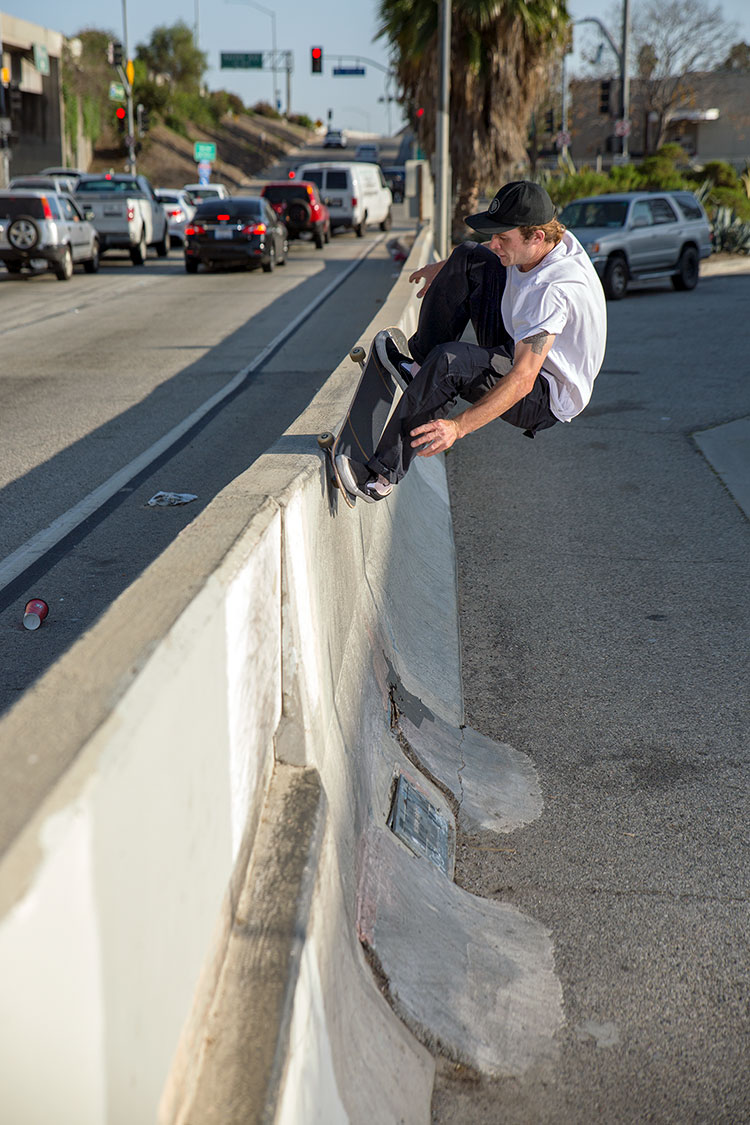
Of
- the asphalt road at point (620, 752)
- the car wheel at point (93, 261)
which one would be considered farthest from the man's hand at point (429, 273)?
the car wheel at point (93, 261)

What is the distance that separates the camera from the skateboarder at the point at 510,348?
4336mm

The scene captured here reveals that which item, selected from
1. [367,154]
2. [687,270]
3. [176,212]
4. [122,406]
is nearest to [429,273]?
[122,406]

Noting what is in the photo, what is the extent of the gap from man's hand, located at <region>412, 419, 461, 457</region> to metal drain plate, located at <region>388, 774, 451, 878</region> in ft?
3.88

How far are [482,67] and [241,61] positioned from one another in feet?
211

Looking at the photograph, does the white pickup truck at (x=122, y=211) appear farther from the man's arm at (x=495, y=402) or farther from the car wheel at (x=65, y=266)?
the man's arm at (x=495, y=402)

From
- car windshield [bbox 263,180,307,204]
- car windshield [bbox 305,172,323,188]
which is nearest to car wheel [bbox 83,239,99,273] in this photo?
car windshield [bbox 263,180,307,204]

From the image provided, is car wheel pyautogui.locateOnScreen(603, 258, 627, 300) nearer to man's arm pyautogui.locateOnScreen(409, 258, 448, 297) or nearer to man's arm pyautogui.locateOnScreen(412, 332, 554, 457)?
man's arm pyautogui.locateOnScreen(409, 258, 448, 297)

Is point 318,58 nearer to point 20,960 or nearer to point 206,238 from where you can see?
point 206,238

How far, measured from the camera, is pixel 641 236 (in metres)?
21.6

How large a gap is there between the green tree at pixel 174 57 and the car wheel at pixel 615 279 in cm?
7222

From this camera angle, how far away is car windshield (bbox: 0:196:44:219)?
2245cm

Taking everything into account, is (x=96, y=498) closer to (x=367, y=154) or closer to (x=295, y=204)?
(x=295, y=204)

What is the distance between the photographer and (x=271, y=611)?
9.46ft

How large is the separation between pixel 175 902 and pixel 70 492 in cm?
647
